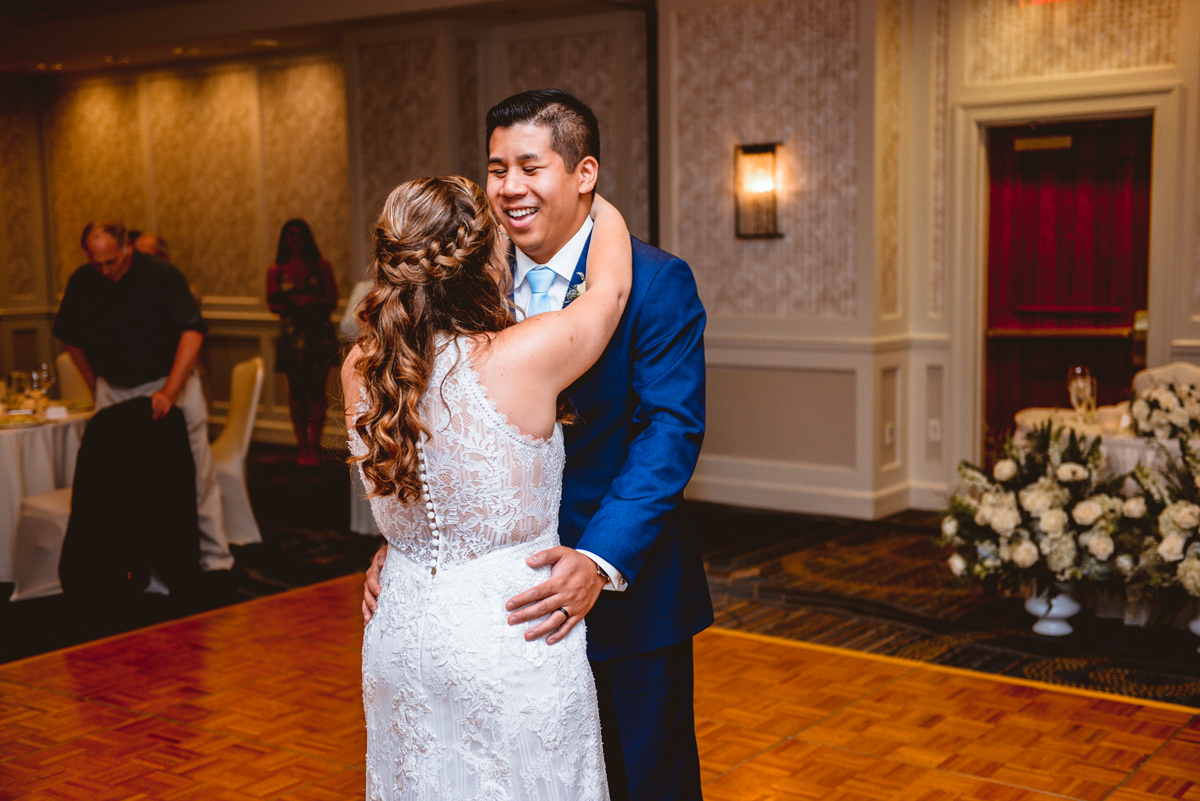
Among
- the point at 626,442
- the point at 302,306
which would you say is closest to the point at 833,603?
the point at 626,442

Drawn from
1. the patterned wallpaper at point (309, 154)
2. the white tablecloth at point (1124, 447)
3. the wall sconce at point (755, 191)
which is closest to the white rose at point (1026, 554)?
the white tablecloth at point (1124, 447)

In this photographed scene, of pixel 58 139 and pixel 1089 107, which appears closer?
pixel 1089 107

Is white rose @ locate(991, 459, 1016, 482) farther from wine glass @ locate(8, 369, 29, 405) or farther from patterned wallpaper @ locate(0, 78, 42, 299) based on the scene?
patterned wallpaper @ locate(0, 78, 42, 299)

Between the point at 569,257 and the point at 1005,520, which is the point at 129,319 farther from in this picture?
the point at 569,257

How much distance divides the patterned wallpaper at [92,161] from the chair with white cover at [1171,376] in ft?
26.8

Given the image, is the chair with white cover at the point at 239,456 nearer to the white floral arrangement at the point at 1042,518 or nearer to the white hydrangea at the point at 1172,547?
the white floral arrangement at the point at 1042,518

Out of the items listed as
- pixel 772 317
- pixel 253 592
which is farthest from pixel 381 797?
pixel 772 317

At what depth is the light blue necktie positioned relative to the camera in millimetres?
1946

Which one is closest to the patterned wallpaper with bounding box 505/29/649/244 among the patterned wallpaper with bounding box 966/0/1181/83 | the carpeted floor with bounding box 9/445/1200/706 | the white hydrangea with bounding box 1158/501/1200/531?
the patterned wallpaper with bounding box 966/0/1181/83

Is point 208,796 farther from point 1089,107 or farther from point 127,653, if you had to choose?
point 1089,107

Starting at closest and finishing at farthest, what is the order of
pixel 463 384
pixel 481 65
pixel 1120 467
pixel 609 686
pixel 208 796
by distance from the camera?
pixel 463 384 < pixel 609 686 < pixel 208 796 < pixel 1120 467 < pixel 481 65

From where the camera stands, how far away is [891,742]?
11.0 ft

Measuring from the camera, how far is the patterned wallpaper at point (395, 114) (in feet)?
24.7

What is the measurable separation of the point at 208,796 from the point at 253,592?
2.13 metres
